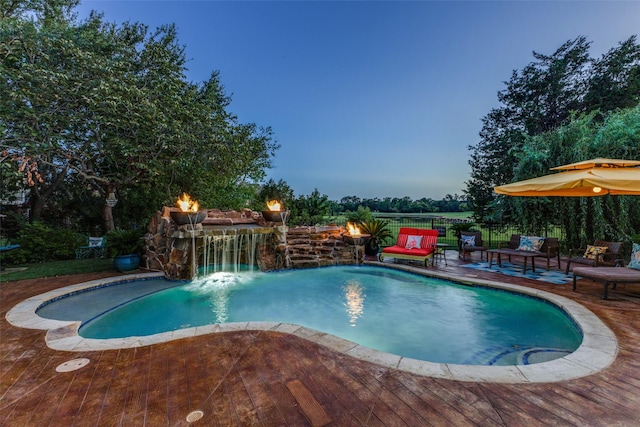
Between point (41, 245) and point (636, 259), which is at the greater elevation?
point (636, 259)

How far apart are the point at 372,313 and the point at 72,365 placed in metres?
3.92

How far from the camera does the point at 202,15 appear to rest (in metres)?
10.9

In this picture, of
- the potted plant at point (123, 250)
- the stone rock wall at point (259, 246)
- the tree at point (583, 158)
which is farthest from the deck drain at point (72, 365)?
the tree at point (583, 158)

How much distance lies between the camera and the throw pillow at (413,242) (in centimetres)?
779

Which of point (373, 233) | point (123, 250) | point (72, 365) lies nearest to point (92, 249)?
point (123, 250)

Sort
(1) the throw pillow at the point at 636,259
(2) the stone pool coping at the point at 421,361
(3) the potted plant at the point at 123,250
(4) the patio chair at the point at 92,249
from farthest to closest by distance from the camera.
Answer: (4) the patio chair at the point at 92,249 → (3) the potted plant at the point at 123,250 → (1) the throw pillow at the point at 636,259 → (2) the stone pool coping at the point at 421,361

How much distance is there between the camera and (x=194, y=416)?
1.88m

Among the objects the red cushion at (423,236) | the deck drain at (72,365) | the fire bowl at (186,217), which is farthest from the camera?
the red cushion at (423,236)

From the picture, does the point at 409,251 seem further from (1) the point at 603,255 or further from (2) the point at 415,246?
(1) the point at 603,255

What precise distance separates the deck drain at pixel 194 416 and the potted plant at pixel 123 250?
6.24m

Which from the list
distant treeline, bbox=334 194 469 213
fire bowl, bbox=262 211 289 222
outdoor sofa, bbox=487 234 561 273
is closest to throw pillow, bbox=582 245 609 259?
outdoor sofa, bbox=487 234 561 273

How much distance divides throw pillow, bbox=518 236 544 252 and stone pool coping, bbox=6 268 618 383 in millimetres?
2622

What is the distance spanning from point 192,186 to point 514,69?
1714 cm

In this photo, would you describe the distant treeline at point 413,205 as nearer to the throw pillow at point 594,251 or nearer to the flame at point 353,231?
the flame at point 353,231
